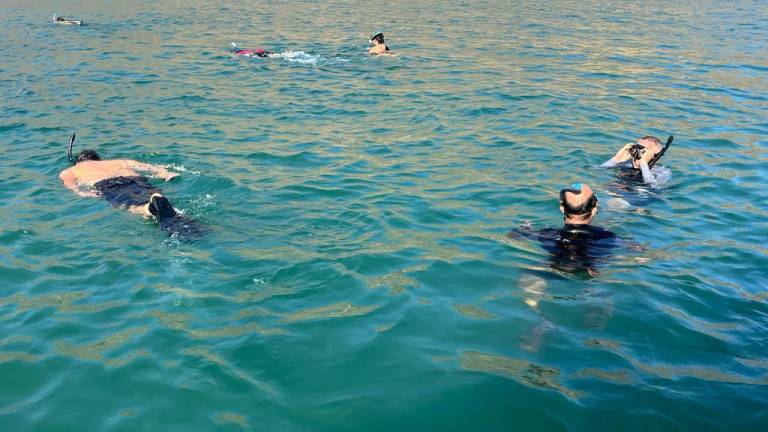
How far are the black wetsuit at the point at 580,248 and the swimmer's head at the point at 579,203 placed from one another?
10 cm

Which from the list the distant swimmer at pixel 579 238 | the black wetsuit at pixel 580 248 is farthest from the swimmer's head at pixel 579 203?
the black wetsuit at pixel 580 248

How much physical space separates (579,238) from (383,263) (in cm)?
207

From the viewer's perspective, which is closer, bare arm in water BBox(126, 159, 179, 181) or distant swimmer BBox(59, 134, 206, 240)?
distant swimmer BBox(59, 134, 206, 240)

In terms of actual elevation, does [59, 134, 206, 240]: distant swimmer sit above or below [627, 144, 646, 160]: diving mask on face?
below

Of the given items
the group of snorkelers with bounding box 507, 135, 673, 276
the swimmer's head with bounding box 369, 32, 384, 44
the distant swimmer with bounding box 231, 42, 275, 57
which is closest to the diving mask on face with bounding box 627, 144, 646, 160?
the group of snorkelers with bounding box 507, 135, 673, 276

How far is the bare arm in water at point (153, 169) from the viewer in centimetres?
942

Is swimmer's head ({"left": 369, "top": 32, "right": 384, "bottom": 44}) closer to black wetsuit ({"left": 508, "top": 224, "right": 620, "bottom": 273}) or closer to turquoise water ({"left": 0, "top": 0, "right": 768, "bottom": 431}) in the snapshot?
turquoise water ({"left": 0, "top": 0, "right": 768, "bottom": 431})

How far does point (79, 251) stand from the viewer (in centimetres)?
696

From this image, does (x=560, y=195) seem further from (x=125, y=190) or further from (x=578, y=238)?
(x=125, y=190)

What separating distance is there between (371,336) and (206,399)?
145 cm

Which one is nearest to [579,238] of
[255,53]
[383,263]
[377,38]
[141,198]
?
[383,263]

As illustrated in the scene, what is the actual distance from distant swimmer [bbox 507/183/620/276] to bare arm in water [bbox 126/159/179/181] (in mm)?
5975

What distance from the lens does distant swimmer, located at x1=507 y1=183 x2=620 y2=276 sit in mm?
6141

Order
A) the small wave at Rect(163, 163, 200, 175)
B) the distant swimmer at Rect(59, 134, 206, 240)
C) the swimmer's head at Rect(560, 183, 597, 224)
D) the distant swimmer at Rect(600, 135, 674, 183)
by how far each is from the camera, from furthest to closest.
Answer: the small wave at Rect(163, 163, 200, 175)
the distant swimmer at Rect(600, 135, 674, 183)
the distant swimmer at Rect(59, 134, 206, 240)
the swimmer's head at Rect(560, 183, 597, 224)
